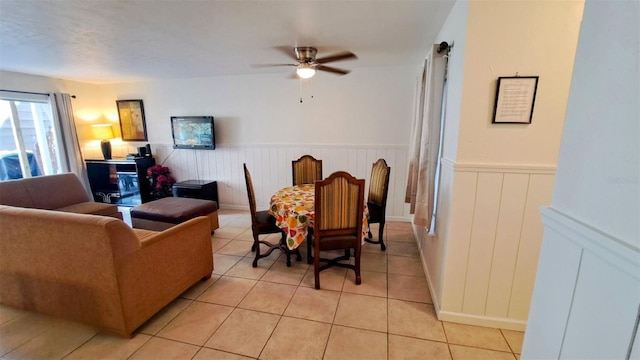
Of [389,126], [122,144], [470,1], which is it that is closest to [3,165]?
[122,144]

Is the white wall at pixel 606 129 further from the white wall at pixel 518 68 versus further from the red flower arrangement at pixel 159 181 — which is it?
the red flower arrangement at pixel 159 181

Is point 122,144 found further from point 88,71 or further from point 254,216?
point 254,216

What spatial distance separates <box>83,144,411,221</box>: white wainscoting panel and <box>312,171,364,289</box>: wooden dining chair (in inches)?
74.1

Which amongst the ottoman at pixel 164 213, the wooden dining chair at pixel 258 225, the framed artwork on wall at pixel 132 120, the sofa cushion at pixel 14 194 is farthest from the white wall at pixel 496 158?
the framed artwork on wall at pixel 132 120

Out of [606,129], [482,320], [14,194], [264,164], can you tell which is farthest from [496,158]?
[14,194]

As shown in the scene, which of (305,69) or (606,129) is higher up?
(305,69)

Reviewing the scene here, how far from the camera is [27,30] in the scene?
227cm

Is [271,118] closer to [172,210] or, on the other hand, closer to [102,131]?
[172,210]

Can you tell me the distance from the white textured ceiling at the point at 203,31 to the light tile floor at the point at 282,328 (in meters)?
2.32

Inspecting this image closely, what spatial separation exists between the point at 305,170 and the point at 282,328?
206 cm

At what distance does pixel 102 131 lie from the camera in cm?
482

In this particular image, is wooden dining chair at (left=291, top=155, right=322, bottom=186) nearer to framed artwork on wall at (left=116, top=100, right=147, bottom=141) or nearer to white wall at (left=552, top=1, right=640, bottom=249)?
white wall at (left=552, top=1, right=640, bottom=249)

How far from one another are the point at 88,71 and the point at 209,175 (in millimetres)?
2293

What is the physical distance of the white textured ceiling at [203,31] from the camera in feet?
6.27
